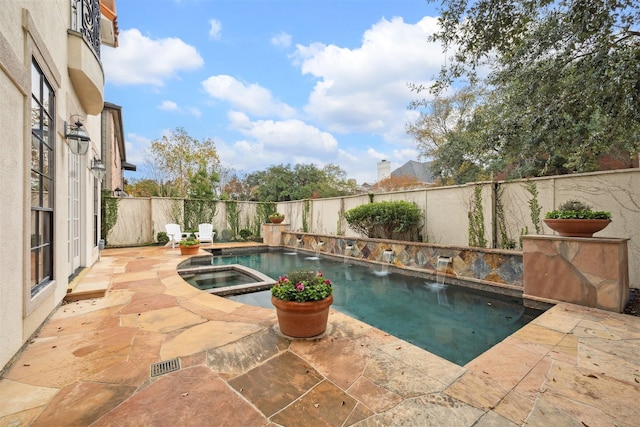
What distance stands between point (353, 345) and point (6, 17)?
3.66 metres

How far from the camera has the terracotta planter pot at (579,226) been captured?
3574mm

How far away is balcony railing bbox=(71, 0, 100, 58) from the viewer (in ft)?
13.1

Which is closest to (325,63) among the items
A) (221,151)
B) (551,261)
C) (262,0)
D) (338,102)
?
(262,0)

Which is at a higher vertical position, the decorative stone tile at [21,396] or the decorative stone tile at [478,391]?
the decorative stone tile at [21,396]

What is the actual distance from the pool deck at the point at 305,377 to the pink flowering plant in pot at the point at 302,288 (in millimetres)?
401

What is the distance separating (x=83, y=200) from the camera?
528 centimetres

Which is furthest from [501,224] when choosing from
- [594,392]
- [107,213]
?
[107,213]

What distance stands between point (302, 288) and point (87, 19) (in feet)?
18.6

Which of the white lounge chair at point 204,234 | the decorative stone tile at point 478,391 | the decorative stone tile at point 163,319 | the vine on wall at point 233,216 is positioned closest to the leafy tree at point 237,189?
the vine on wall at point 233,216

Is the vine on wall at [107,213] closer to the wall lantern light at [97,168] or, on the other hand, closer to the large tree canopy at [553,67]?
the wall lantern light at [97,168]

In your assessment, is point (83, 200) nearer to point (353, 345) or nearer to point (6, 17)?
point (6, 17)

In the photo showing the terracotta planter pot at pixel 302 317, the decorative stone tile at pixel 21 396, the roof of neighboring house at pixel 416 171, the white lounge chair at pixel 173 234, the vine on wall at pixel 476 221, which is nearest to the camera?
the decorative stone tile at pixel 21 396

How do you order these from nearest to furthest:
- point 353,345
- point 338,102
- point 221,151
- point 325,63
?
1. point 353,345
2. point 325,63
3. point 338,102
4. point 221,151

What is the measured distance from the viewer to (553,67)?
402 centimetres
